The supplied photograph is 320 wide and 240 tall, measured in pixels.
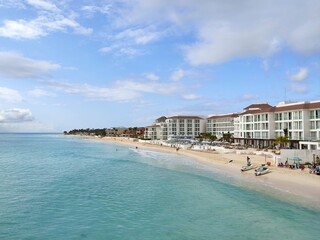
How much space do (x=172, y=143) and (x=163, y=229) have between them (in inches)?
3054

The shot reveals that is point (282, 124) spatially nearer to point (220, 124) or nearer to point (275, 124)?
point (275, 124)

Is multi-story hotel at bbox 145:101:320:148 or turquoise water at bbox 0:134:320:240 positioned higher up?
multi-story hotel at bbox 145:101:320:148

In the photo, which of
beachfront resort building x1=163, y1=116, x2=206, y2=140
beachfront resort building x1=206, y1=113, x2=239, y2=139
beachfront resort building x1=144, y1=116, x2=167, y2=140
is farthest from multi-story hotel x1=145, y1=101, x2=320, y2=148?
beachfront resort building x1=144, y1=116, x2=167, y2=140

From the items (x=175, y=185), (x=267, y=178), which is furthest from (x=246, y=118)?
(x=175, y=185)

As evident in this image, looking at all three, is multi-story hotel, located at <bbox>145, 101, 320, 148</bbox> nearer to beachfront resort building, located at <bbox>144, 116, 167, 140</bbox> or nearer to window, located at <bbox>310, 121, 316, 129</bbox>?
window, located at <bbox>310, 121, 316, 129</bbox>

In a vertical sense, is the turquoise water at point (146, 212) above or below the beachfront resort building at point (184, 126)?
below

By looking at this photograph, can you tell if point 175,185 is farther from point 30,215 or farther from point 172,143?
point 172,143

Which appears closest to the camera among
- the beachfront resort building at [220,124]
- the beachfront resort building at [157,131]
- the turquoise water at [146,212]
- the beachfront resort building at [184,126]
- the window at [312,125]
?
the turquoise water at [146,212]

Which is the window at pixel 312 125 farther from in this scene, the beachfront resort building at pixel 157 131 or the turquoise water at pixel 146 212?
the beachfront resort building at pixel 157 131

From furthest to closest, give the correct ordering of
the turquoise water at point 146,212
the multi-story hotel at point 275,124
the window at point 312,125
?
the multi-story hotel at point 275,124, the window at point 312,125, the turquoise water at point 146,212

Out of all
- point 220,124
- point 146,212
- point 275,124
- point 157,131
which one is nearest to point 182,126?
point 157,131

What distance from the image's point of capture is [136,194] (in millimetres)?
25312

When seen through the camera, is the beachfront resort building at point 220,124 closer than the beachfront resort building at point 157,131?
Yes

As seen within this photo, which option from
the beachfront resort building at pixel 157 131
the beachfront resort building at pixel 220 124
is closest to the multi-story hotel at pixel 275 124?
the beachfront resort building at pixel 220 124
